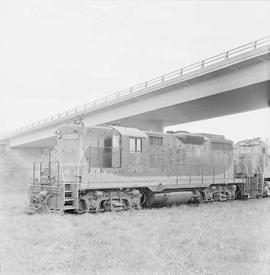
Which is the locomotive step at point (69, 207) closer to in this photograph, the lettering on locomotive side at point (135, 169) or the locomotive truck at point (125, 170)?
the locomotive truck at point (125, 170)

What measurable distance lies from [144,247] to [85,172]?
5.45 meters

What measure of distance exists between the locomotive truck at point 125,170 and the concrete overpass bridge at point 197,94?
10.9 ft

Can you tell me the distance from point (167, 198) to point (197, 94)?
9262 mm

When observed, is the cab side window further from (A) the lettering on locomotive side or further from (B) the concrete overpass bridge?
(B) the concrete overpass bridge

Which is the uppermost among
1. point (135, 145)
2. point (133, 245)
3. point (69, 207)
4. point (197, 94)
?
point (197, 94)

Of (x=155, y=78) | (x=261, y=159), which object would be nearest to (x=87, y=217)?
(x=261, y=159)

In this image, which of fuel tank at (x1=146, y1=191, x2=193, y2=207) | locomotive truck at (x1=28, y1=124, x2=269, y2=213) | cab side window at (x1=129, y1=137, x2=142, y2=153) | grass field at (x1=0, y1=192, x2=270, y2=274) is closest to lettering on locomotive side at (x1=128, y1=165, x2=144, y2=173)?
locomotive truck at (x1=28, y1=124, x2=269, y2=213)

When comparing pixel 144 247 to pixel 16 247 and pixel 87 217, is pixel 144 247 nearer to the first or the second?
pixel 16 247

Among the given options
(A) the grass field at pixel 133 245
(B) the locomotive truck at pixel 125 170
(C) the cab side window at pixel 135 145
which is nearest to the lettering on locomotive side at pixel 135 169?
(B) the locomotive truck at pixel 125 170

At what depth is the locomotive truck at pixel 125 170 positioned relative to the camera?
40.6 feet

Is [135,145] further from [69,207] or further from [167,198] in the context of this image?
[69,207]

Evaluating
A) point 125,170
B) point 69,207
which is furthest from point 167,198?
point 69,207

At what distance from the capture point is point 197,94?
74.0 ft

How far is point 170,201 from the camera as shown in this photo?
15.3 meters
